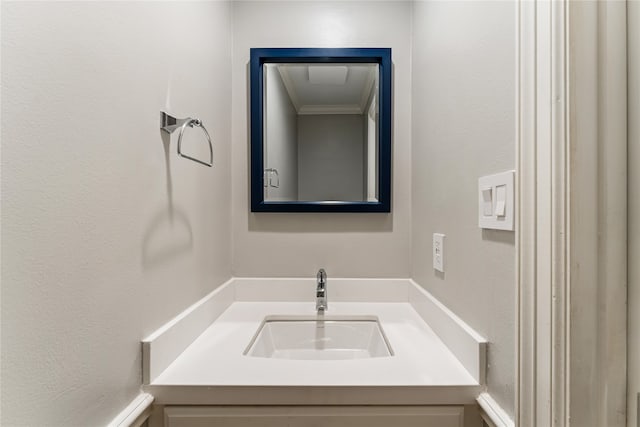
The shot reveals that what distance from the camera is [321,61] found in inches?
51.1

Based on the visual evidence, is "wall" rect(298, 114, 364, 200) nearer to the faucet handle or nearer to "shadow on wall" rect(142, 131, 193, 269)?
the faucet handle

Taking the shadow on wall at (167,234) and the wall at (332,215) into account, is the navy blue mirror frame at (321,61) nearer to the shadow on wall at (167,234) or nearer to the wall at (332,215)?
the wall at (332,215)

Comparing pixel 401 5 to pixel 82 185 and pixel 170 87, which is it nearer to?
pixel 170 87

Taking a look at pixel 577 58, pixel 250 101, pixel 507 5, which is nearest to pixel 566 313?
pixel 577 58

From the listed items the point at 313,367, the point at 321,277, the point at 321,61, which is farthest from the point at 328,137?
the point at 313,367

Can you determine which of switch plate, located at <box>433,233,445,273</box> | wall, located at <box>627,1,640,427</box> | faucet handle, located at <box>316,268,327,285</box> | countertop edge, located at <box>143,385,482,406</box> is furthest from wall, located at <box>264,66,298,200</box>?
wall, located at <box>627,1,640,427</box>

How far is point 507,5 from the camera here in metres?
0.60

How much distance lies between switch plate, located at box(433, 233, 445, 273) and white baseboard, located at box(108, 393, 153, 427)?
2.62ft

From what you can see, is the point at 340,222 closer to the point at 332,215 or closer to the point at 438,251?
the point at 332,215

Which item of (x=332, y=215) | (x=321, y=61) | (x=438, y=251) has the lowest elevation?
(x=438, y=251)

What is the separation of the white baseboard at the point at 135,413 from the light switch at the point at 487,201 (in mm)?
801

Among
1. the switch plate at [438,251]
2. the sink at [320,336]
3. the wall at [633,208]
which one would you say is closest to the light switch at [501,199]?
the wall at [633,208]

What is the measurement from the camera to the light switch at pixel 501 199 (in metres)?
0.60

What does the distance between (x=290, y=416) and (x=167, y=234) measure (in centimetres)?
50
